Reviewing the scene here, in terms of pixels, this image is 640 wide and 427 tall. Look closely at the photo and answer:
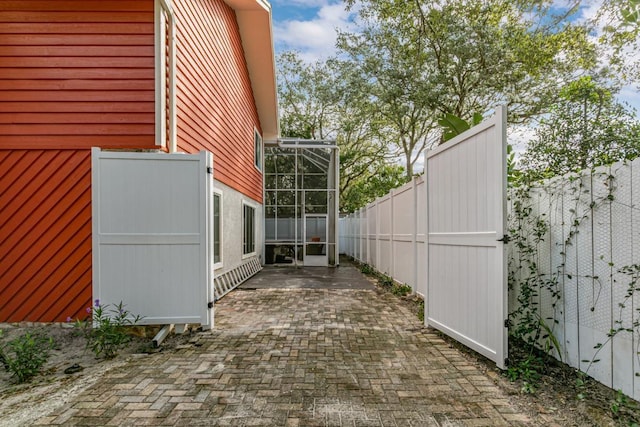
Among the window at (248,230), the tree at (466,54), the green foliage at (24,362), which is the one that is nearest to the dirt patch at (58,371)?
the green foliage at (24,362)

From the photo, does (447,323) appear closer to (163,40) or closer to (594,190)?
(594,190)

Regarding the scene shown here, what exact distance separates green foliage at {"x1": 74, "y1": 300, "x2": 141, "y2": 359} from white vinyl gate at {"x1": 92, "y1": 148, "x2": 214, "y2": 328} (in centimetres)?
9

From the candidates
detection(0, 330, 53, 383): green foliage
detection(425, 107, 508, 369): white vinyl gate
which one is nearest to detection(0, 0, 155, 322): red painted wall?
detection(0, 330, 53, 383): green foliage

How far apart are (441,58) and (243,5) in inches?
276

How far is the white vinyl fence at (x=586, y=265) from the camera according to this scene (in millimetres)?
2414

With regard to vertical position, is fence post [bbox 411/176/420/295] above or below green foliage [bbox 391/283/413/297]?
above

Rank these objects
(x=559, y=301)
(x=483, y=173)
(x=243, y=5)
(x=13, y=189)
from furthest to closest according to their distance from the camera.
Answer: (x=243, y=5)
(x=13, y=189)
(x=483, y=173)
(x=559, y=301)

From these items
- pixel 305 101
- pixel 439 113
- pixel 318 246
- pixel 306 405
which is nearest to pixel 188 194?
pixel 306 405

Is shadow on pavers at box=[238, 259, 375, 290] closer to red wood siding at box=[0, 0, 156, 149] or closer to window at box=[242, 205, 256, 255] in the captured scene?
window at box=[242, 205, 256, 255]

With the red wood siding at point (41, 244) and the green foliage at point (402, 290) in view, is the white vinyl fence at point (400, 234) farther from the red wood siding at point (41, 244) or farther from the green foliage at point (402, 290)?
the red wood siding at point (41, 244)

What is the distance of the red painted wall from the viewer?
4.45 metres

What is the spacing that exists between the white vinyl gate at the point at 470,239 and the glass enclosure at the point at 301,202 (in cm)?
810

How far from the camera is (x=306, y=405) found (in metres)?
2.65

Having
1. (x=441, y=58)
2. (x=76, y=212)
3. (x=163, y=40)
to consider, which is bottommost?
(x=76, y=212)
